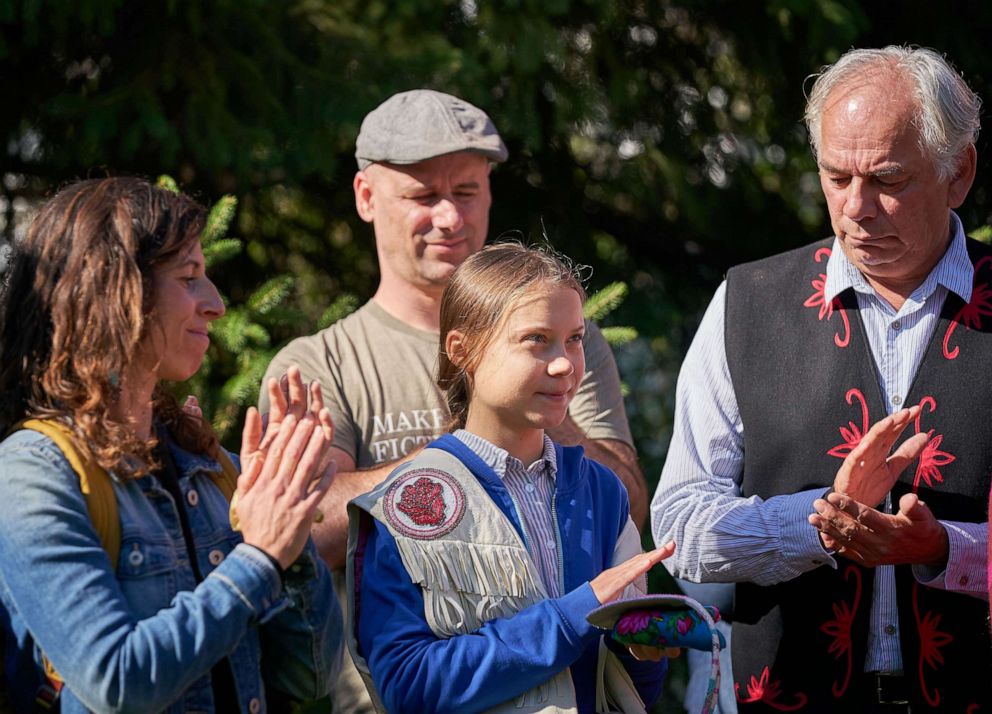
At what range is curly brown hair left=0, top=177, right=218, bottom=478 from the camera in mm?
2211

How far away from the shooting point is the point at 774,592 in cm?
292

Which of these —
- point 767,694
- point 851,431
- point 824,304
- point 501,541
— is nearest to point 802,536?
point 851,431

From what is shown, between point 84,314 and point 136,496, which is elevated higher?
point 84,314

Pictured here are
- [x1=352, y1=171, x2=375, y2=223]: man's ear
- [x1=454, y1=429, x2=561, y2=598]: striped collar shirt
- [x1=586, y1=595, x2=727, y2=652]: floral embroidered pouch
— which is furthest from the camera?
[x1=352, y1=171, x2=375, y2=223]: man's ear

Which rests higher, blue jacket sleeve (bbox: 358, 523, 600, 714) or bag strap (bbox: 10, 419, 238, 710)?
bag strap (bbox: 10, 419, 238, 710)

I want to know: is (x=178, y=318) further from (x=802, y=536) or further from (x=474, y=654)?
(x=802, y=536)

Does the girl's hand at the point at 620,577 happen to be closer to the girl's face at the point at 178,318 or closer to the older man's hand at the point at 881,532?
the older man's hand at the point at 881,532

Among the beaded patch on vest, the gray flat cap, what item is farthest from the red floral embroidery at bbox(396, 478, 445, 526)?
the gray flat cap

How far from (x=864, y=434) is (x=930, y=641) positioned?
45 cm

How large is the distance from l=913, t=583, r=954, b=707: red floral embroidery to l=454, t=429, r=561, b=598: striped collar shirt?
816mm

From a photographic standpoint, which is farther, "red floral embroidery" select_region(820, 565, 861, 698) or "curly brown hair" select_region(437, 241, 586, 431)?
"red floral embroidery" select_region(820, 565, 861, 698)

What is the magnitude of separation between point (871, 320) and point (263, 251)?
110 inches

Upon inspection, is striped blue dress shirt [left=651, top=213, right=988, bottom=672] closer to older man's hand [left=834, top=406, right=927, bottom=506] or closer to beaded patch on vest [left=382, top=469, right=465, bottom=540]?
older man's hand [left=834, top=406, right=927, bottom=506]

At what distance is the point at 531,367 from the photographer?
2527mm
